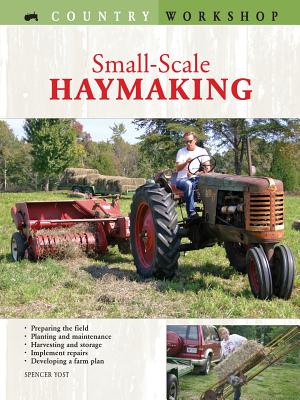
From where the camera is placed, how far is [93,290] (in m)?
6.42

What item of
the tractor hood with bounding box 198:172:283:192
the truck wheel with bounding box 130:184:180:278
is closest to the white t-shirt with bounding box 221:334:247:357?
the tractor hood with bounding box 198:172:283:192

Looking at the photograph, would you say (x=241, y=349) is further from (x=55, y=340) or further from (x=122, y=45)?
(x=122, y=45)

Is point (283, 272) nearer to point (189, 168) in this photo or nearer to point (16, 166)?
point (189, 168)

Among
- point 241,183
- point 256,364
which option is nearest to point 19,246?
point 241,183

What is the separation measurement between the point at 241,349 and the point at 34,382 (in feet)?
5.80

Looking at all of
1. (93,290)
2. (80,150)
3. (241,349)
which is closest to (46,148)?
(80,150)

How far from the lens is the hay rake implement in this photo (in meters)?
4.41

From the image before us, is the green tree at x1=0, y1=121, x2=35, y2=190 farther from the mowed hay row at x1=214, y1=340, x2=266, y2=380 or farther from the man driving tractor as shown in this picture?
the mowed hay row at x1=214, y1=340, x2=266, y2=380

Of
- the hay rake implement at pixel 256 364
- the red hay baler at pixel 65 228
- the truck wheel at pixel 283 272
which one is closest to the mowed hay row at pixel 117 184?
the red hay baler at pixel 65 228

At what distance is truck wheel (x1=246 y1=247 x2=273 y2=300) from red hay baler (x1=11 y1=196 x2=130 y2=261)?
2.91 m

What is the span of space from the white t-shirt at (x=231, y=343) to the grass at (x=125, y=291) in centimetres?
65

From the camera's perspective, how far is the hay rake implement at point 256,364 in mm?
4406

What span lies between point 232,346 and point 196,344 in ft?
0.99

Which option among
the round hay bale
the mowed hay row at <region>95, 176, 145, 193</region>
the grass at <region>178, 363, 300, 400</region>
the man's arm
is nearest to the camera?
the grass at <region>178, 363, 300, 400</region>
